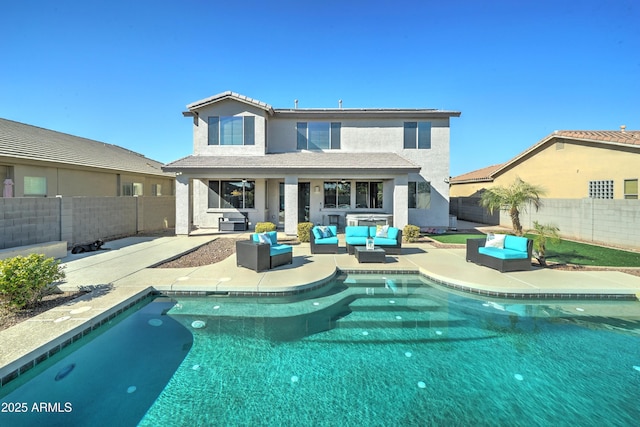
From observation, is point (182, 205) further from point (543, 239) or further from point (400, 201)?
point (543, 239)

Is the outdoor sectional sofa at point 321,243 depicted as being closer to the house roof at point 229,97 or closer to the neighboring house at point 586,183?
the house roof at point 229,97

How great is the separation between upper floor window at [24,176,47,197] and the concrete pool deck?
6.89 meters

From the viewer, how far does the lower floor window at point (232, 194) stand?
17562 millimetres

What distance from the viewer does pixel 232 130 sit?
16.7 metres

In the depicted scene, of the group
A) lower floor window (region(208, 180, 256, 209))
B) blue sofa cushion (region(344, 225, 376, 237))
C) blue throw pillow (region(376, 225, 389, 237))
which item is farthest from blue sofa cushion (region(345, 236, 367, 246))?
lower floor window (region(208, 180, 256, 209))

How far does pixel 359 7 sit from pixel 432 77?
6.85m

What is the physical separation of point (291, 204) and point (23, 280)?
9.91 metres

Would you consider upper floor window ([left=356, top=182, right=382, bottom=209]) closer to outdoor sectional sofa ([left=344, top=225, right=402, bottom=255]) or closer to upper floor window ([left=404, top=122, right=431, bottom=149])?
upper floor window ([left=404, top=122, right=431, bottom=149])

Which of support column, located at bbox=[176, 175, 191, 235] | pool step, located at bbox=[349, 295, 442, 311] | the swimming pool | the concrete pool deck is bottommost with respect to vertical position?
the swimming pool

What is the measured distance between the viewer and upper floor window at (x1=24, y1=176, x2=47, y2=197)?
45.9 feet

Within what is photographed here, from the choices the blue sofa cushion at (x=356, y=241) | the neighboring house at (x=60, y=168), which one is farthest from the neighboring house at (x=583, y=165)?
the neighboring house at (x=60, y=168)

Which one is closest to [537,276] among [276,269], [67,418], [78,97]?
[276,269]

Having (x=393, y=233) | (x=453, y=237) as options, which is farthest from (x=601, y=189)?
(x=393, y=233)

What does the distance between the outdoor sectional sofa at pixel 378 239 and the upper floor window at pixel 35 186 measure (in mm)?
15322
